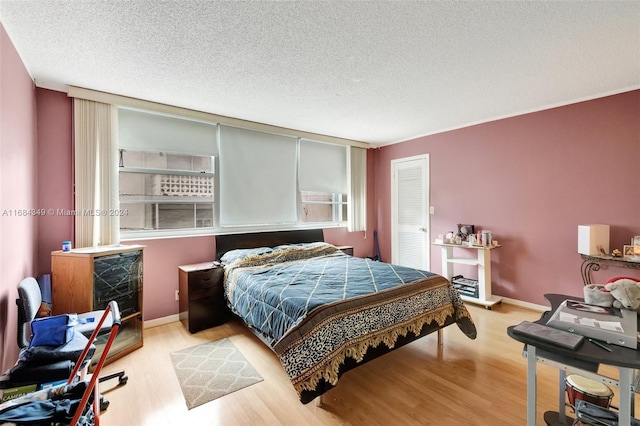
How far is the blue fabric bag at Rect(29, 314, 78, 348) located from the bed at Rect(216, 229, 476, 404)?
1275 mm

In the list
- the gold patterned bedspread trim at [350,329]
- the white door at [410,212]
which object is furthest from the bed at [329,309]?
the white door at [410,212]

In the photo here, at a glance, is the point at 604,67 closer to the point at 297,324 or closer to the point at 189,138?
the point at 297,324

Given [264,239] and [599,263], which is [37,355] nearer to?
[264,239]

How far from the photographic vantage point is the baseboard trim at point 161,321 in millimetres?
3160

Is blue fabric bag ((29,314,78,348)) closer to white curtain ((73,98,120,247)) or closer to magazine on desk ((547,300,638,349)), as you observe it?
white curtain ((73,98,120,247))

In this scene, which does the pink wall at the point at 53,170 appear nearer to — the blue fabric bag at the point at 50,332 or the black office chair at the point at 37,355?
the black office chair at the point at 37,355

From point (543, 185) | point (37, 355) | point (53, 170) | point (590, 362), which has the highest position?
point (53, 170)

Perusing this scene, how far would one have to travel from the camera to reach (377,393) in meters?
2.04

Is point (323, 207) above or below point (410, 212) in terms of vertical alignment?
above

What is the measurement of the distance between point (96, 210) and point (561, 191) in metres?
5.21

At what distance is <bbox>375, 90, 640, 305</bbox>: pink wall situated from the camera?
2.99 m

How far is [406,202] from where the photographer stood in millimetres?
5043

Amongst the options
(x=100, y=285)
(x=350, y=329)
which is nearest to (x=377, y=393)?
(x=350, y=329)

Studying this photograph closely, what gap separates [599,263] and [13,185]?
5.26m
